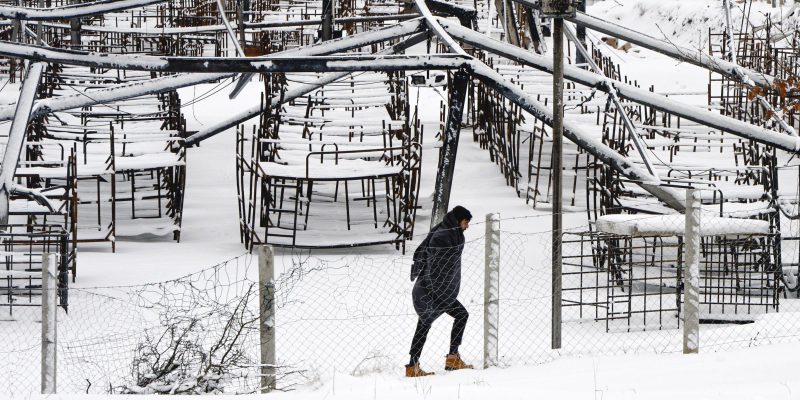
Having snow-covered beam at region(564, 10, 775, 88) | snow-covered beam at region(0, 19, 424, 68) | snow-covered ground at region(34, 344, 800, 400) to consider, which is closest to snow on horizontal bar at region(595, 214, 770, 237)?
snow-covered ground at region(34, 344, 800, 400)

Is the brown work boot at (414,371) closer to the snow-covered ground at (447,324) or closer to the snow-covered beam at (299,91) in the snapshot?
the snow-covered ground at (447,324)

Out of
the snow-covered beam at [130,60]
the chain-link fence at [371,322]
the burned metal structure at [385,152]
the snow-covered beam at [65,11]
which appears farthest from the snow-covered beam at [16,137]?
the chain-link fence at [371,322]

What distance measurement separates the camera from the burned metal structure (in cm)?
1327

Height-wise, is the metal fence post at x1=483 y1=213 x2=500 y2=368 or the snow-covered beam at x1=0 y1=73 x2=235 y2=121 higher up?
the snow-covered beam at x1=0 y1=73 x2=235 y2=121

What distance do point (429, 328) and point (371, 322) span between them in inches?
57.4

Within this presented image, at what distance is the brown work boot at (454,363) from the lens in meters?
10.1

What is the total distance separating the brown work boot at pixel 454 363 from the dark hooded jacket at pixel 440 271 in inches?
14.8

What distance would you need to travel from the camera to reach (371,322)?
11.6m

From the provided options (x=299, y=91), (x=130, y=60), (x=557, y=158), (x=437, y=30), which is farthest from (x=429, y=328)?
(x=299, y=91)

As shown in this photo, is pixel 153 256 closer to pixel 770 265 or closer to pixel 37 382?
pixel 37 382

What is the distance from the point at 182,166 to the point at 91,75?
3.60 metres

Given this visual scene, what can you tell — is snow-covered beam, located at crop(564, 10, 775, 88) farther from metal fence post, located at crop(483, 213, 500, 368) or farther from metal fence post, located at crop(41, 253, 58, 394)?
metal fence post, located at crop(41, 253, 58, 394)

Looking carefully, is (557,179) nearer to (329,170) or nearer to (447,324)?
(447,324)

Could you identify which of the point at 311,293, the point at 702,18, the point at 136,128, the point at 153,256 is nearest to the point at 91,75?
the point at 136,128
